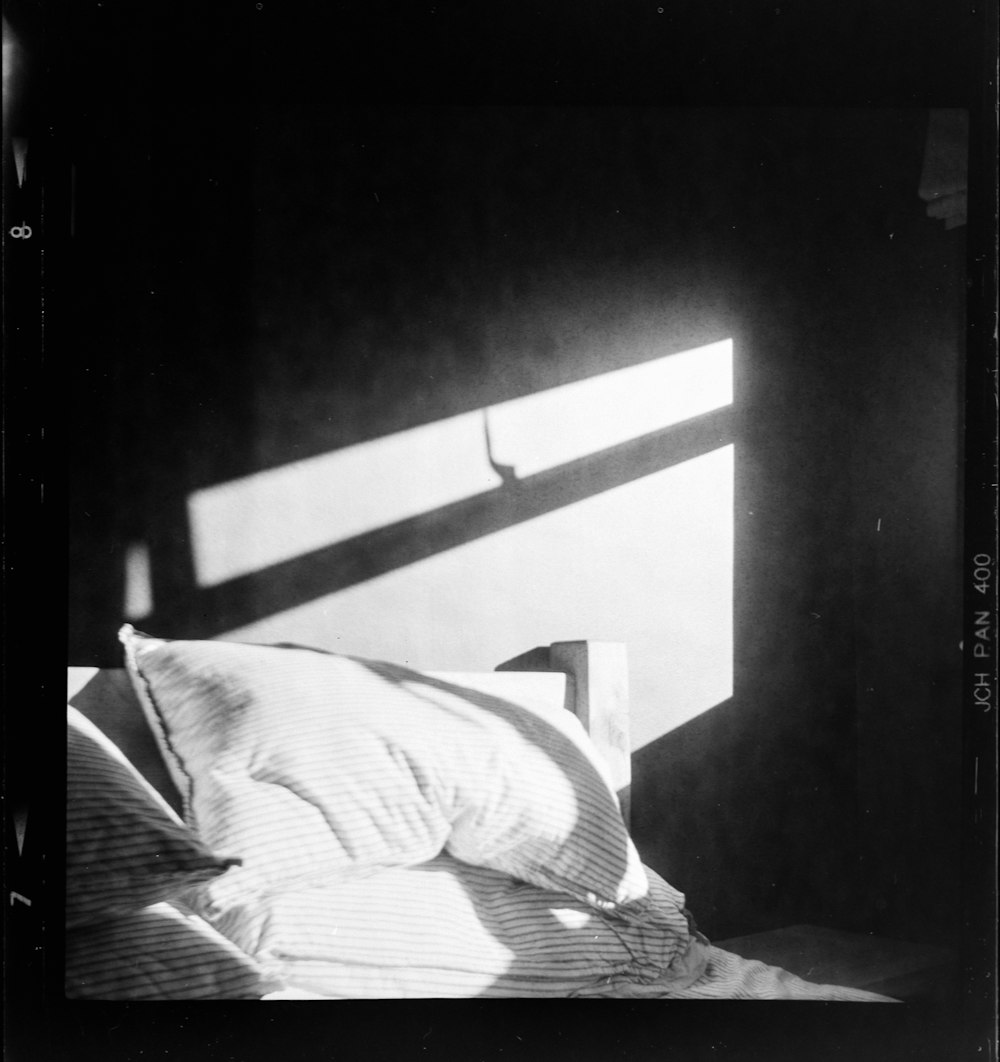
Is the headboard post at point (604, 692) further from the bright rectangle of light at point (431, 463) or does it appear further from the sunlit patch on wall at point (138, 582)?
the sunlit patch on wall at point (138, 582)

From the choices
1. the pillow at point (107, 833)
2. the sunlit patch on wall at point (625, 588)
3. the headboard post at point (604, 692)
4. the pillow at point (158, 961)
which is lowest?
the pillow at point (158, 961)

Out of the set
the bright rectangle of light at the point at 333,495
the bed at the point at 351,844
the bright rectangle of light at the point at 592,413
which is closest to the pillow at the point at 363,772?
the bed at the point at 351,844

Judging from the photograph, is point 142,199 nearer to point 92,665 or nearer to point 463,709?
point 92,665

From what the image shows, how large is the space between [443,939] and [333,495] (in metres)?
0.62

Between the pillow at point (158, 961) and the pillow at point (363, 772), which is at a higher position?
the pillow at point (363, 772)

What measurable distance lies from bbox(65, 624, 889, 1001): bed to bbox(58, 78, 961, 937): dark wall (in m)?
0.08

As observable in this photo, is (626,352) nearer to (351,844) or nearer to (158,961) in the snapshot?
(351,844)

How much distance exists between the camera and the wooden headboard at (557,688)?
139 centimetres

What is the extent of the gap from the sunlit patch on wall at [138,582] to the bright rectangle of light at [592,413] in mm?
512

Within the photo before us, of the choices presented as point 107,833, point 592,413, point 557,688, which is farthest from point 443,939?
point 592,413

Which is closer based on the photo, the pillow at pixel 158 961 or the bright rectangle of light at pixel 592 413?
the pillow at pixel 158 961

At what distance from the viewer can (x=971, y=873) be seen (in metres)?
1.40

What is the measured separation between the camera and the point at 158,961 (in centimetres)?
136

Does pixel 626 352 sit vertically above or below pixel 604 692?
Answer: above
